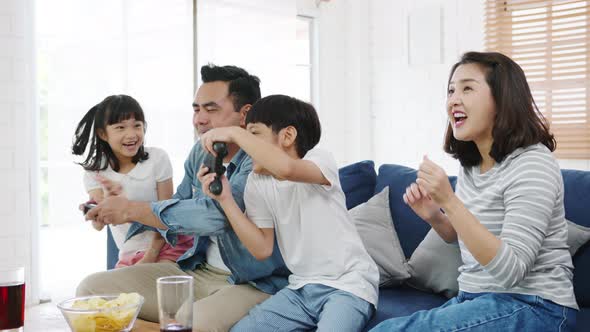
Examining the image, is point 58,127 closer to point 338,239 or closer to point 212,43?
point 212,43

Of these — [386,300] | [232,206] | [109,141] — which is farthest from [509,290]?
[109,141]

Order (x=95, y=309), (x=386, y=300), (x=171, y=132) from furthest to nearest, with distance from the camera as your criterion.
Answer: (x=171, y=132) → (x=386, y=300) → (x=95, y=309)

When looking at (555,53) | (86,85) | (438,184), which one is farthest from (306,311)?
(555,53)

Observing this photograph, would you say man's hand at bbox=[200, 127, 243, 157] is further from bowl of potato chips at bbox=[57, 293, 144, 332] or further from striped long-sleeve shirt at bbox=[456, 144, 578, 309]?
striped long-sleeve shirt at bbox=[456, 144, 578, 309]

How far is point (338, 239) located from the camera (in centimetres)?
200

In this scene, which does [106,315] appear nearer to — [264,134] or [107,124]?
[264,134]

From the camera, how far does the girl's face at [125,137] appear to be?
2.60 metres

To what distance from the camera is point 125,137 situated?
2594mm

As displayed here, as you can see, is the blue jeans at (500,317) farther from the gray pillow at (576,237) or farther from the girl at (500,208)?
the gray pillow at (576,237)

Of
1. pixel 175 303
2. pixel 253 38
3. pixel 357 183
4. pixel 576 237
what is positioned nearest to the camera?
pixel 175 303

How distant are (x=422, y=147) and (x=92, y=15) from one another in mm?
2820

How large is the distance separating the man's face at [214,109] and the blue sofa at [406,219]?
63 centimetres

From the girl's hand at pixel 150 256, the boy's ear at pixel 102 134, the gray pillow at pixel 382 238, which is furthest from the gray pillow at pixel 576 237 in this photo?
the boy's ear at pixel 102 134

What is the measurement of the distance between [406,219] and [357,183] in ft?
1.05
